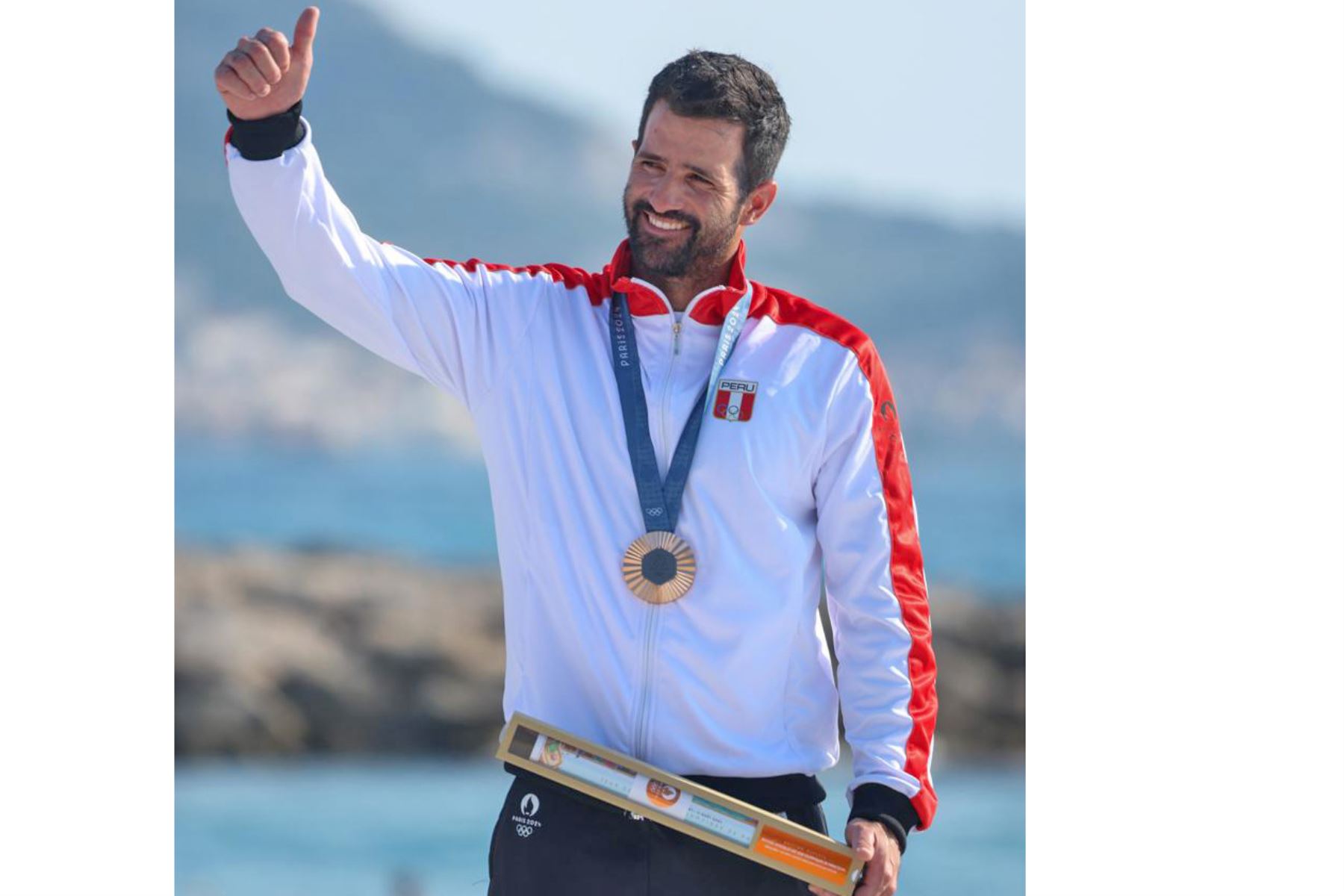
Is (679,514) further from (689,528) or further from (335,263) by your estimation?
(335,263)

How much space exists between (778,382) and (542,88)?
9961mm

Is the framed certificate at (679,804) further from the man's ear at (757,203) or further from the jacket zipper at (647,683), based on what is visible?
the man's ear at (757,203)

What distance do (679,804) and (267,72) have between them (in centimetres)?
101

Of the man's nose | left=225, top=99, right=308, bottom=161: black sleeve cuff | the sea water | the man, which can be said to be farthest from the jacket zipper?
the sea water

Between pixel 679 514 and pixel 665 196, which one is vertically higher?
pixel 665 196

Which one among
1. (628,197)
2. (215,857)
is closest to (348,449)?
(215,857)

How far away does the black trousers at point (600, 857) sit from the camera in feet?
6.89

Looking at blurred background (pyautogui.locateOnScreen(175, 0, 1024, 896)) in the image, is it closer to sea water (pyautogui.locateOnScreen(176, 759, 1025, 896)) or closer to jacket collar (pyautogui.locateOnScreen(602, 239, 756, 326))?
sea water (pyautogui.locateOnScreen(176, 759, 1025, 896))

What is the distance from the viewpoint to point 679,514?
7.14 ft

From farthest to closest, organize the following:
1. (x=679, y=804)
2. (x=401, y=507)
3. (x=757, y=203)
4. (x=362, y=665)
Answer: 1. (x=401, y=507)
2. (x=362, y=665)
3. (x=757, y=203)
4. (x=679, y=804)

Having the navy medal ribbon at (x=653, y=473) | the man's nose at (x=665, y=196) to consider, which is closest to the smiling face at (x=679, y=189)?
the man's nose at (x=665, y=196)

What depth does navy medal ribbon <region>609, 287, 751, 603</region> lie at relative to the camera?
212 cm

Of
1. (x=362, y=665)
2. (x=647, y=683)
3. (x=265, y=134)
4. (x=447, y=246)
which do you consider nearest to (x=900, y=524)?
(x=647, y=683)

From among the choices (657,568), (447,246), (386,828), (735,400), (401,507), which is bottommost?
(386,828)
